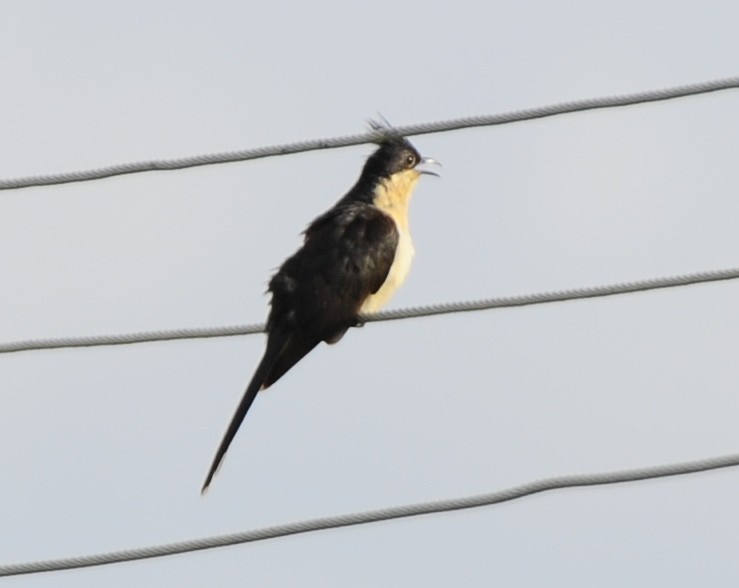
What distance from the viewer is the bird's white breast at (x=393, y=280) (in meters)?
12.9

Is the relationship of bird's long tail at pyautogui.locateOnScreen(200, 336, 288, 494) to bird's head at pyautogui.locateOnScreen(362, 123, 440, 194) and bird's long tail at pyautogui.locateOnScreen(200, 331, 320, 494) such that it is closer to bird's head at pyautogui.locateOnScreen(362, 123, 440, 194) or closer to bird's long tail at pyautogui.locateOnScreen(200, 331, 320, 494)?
bird's long tail at pyautogui.locateOnScreen(200, 331, 320, 494)

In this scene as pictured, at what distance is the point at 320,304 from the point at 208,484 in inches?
55.8

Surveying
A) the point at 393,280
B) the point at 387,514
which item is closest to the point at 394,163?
the point at 393,280

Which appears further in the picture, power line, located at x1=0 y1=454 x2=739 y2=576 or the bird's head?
the bird's head

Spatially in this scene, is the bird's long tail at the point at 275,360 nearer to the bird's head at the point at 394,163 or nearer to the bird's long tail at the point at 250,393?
the bird's long tail at the point at 250,393

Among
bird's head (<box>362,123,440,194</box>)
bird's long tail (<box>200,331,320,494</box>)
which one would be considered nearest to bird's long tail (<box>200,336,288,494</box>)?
bird's long tail (<box>200,331,320,494</box>)

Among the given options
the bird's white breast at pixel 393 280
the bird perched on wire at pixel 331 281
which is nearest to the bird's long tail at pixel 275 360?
the bird perched on wire at pixel 331 281

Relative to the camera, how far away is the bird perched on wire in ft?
41.7

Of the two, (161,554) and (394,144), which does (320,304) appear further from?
(161,554)

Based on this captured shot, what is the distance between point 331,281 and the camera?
1284 cm

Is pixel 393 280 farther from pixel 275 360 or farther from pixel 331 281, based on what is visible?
pixel 275 360

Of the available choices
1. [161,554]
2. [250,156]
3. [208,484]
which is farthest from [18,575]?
[208,484]

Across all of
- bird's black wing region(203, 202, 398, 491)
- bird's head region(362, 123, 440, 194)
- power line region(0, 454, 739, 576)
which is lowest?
power line region(0, 454, 739, 576)

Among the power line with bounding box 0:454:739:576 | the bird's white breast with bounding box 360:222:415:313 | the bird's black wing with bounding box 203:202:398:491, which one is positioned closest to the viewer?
the power line with bounding box 0:454:739:576
